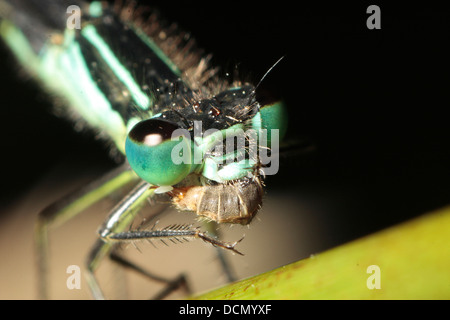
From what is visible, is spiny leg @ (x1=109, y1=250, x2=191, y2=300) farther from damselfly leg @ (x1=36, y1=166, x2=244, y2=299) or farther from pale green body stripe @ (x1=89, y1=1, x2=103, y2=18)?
pale green body stripe @ (x1=89, y1=1, x2=103, y2=18)

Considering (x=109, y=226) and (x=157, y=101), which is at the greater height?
(x=157, y=101)

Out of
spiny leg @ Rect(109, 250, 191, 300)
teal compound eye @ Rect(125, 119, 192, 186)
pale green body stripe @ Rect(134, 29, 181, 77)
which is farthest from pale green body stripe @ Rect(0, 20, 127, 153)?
teal compound eye @ Rect(125, 119, 192, 186)

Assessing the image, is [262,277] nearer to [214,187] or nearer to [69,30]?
[214,187]

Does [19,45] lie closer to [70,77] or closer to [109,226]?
[70,77]

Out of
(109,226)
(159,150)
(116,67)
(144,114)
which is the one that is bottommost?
(109,226)

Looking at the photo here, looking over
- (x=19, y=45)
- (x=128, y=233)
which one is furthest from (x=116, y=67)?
(x=19, y=45)

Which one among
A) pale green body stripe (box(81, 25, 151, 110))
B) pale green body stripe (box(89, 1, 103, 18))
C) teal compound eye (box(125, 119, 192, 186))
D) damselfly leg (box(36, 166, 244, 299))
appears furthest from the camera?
pale green body stripe (box(89, 1, 103, 18))

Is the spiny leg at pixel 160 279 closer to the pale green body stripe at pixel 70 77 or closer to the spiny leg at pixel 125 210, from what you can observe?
the spiny leg at pixel 125 210
